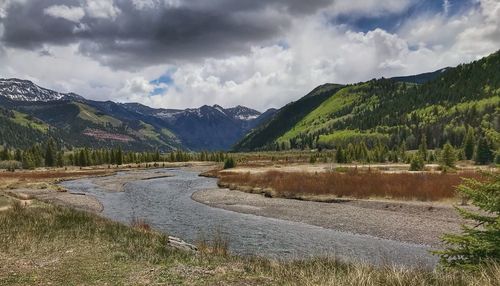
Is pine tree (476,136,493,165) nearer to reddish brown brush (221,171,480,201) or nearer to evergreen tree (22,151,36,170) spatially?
reddish brown brush (221,171,480,201)

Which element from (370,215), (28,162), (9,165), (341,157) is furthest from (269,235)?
(9,165)

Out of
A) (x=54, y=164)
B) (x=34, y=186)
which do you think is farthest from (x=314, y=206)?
(x=54, y=164)

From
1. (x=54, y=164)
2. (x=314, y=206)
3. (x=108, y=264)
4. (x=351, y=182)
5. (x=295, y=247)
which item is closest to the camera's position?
(x=108, y=264)

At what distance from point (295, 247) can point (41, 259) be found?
13935 mm

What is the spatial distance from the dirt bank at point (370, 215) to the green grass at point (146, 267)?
1458 cm

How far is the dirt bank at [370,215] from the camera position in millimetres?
28406

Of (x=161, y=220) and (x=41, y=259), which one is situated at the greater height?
(x=41, y=259)

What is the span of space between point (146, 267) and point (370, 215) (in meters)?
25.4

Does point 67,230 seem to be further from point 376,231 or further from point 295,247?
point 376,231

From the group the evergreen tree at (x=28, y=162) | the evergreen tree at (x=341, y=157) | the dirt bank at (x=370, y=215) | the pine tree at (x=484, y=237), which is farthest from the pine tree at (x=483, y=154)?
the evergreen tree at (x=28, y=162)

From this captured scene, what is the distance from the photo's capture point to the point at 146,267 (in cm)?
1479

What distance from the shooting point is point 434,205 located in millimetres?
36844

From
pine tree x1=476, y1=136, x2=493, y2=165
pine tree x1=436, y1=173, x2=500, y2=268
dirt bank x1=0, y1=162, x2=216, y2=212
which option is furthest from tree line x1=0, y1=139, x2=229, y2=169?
pine tree x1=436, y1=173, x2=500, y2=268

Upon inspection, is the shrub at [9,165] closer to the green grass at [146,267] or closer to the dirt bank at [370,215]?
the dirt bank at [370,215]
